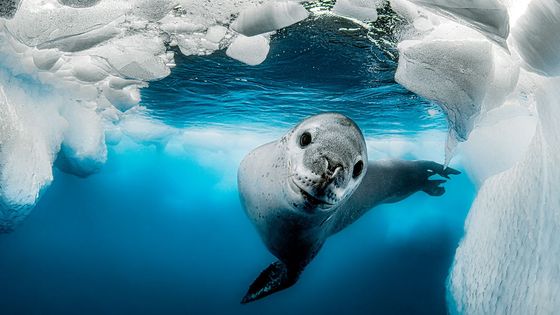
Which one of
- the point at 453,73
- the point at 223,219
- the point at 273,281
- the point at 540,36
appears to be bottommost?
the point at 223,219

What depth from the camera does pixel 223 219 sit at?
134 ft

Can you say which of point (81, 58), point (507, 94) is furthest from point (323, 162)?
point (81, 58)

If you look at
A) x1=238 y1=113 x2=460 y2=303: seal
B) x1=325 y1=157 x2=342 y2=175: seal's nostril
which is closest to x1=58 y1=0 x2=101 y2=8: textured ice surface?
x1=238 y1=113 x2=460 y2=303: seal

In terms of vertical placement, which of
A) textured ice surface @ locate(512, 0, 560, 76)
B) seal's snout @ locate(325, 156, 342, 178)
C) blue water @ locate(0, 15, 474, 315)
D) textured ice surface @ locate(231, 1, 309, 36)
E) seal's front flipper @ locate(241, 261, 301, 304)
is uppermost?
textured ice surface @ locate(512, 0, 560, 76)

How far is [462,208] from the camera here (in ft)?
91.4

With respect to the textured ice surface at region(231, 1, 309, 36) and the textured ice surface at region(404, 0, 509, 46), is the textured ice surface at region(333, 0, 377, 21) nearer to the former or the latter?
the textured ice surface at region(231, 1, 309, 36)

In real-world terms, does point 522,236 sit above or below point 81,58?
below

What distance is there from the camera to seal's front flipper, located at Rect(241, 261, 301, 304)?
14.9ft

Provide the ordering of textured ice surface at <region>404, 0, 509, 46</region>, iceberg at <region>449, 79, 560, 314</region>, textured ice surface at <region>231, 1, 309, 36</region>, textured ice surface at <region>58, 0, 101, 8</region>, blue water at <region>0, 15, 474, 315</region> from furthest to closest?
blue water at <region>0, 15, 474, 315</region>, textured ice surface at <region>231, 1, 309, 36</region>, textured ice surface at <region>58, 0, 101, 8</region>, iceberg at <region>449, 79, 560, 314</region>, textured ice surface at <region>404, 0, 509, 46</region>

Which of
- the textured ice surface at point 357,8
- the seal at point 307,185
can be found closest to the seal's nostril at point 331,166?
the seal at point 307,185

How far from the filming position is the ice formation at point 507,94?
2195 millimetres

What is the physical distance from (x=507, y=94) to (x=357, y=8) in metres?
1.65

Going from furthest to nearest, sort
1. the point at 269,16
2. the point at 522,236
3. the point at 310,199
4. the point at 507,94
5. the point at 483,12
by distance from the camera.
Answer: the point at 522,236 < the point at 269,16 < the point at 507,94 < the point at 310,199 < the point at 483,12

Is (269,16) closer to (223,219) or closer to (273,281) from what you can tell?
(273,281)
